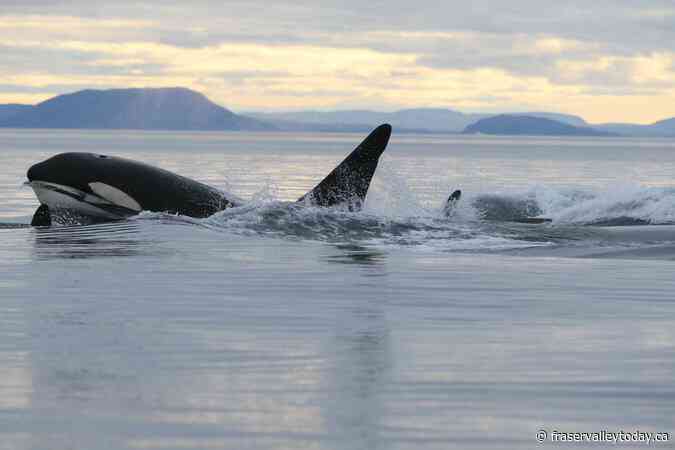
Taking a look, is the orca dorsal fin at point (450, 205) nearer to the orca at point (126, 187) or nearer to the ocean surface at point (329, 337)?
the orca at point (126, 187)

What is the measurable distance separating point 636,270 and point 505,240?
13.8 feet

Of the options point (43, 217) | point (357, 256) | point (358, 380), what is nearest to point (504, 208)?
point (43, 217)

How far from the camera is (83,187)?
2202cm

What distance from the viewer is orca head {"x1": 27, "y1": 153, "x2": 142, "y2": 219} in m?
22.0

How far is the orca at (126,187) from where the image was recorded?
72.3 feet

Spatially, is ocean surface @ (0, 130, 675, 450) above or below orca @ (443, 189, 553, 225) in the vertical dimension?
above

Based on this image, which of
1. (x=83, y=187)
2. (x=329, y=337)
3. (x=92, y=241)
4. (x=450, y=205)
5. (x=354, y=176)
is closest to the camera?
(x=329, y=337)

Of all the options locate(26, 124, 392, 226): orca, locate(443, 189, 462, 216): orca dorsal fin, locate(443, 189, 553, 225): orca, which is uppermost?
locate(26, 124, 392, 226): orca

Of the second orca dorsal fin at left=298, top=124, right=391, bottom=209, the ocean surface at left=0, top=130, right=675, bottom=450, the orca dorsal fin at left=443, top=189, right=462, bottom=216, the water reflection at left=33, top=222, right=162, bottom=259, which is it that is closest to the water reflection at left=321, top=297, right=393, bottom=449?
the ocean surface at left=0, top=130, right=675, bottom=450

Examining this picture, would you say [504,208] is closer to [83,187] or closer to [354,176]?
[354,176]

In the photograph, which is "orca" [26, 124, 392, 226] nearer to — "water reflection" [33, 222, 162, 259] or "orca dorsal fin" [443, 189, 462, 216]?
"water reflection" [33, 222, 162, 259]

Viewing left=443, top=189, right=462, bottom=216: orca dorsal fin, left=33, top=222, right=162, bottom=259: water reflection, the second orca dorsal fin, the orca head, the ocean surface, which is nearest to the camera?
the ocean surface

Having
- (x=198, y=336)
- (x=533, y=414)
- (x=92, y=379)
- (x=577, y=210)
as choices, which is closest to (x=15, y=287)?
(x=198, y=336)

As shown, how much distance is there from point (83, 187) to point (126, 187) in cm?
81
